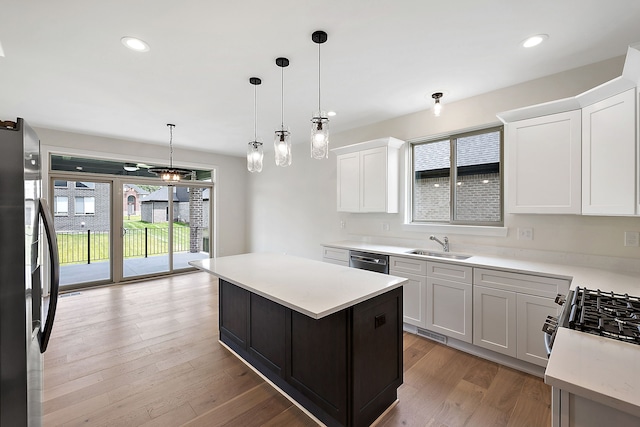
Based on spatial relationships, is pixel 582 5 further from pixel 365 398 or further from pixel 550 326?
pixel 365 398

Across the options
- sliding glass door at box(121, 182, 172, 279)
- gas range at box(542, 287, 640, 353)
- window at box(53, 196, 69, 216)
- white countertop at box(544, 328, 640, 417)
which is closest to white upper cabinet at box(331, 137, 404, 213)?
gas range at box(542, 287, 640, 353)

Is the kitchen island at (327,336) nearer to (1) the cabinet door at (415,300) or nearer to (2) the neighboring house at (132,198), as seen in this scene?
(1) the cabinet door at (415,300)

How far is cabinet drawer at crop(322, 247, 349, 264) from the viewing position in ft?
12.5

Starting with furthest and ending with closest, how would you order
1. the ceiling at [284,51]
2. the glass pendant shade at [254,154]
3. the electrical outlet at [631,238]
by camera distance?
the glass pendant shade at [254,154] < the electrical outlet at [631,238] < the ceiling at [284,51]

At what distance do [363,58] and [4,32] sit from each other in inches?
106

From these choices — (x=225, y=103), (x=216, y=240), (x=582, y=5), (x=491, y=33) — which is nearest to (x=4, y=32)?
(x=225, y=103)

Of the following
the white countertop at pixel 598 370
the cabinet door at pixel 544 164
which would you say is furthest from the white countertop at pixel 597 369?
the cabinet door at pixel 544 164

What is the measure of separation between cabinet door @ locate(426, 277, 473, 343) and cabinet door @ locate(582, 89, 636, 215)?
3.99 ft

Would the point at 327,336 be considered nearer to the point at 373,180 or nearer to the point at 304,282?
the point at 304,282

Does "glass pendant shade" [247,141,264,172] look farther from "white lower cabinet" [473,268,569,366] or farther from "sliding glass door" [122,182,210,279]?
"sliding glass door" [122,182,210,279]

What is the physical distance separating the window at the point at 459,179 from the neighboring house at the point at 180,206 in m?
4.73

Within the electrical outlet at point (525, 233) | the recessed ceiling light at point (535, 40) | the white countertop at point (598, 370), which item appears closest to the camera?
the white countertop at point (598, 370)

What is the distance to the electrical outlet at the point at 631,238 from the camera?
2.31m

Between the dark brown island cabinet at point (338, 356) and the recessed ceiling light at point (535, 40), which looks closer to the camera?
the dark brown island cabinet at point (338, 356)
